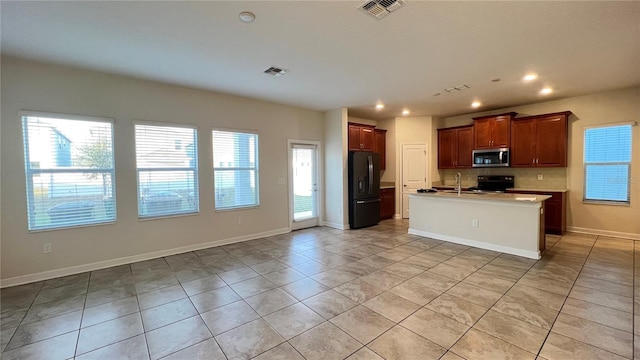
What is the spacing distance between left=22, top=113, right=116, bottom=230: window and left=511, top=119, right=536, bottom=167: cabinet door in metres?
7.67

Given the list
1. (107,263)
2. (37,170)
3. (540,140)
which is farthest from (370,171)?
(37,170)

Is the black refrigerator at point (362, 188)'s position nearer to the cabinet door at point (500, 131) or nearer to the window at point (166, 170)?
the cabinet door at point (500, 131)

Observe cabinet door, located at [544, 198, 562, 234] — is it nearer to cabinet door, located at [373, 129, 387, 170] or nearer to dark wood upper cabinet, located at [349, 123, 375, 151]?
cabinet door, located at [373, 129, 387, 170]

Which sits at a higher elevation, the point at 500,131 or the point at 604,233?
the point at 500,131

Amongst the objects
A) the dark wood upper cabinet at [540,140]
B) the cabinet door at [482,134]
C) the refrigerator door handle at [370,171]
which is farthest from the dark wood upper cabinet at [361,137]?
the dark wood upper cabinet at [540,140]

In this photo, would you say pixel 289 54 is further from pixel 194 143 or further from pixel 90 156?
pixel 90 156

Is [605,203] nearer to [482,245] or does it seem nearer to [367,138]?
[482,245]

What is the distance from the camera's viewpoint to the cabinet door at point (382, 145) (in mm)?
7238

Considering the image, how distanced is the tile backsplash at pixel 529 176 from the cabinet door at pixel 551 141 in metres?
0.35

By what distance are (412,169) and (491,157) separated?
1822 mm

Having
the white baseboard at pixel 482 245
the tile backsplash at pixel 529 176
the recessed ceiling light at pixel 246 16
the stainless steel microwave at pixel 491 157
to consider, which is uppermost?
the recessed ceiling light at pixel 246 16

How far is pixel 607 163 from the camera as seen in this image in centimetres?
510

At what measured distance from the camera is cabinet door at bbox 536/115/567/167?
5371mm

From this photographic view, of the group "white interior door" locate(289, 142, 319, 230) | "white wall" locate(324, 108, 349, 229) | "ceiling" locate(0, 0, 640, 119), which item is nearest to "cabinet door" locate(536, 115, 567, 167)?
"ceiling" locate(0, 0, 640, 119)
